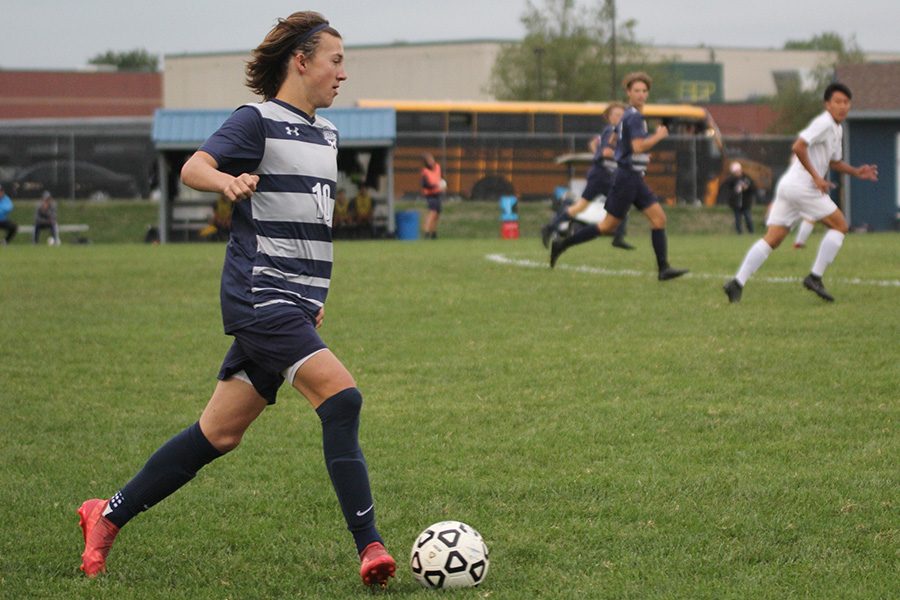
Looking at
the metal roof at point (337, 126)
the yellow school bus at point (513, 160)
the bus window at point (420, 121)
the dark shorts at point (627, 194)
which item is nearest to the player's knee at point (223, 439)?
the dark shorts at point (627, 194)

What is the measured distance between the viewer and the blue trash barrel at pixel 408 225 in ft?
104

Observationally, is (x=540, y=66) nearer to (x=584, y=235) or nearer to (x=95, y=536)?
(x=584, y=235)

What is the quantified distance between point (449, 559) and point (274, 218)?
1255 millimetres

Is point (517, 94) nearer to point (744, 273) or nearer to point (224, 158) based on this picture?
point (744, 273)

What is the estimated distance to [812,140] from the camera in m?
12.4

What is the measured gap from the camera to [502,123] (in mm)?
43156

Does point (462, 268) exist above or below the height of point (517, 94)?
below

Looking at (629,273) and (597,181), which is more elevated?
(597,181)

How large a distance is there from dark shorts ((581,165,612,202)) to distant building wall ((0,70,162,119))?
59876 mm

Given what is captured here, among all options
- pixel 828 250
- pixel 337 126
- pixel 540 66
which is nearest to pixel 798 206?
pixel 828 250

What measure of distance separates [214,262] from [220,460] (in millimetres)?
14613

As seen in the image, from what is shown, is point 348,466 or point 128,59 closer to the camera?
point 348,466

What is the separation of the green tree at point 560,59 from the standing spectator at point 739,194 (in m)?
30.5

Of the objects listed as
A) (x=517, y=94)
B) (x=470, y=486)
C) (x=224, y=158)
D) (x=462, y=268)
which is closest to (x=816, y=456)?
(x=470, y=486)
